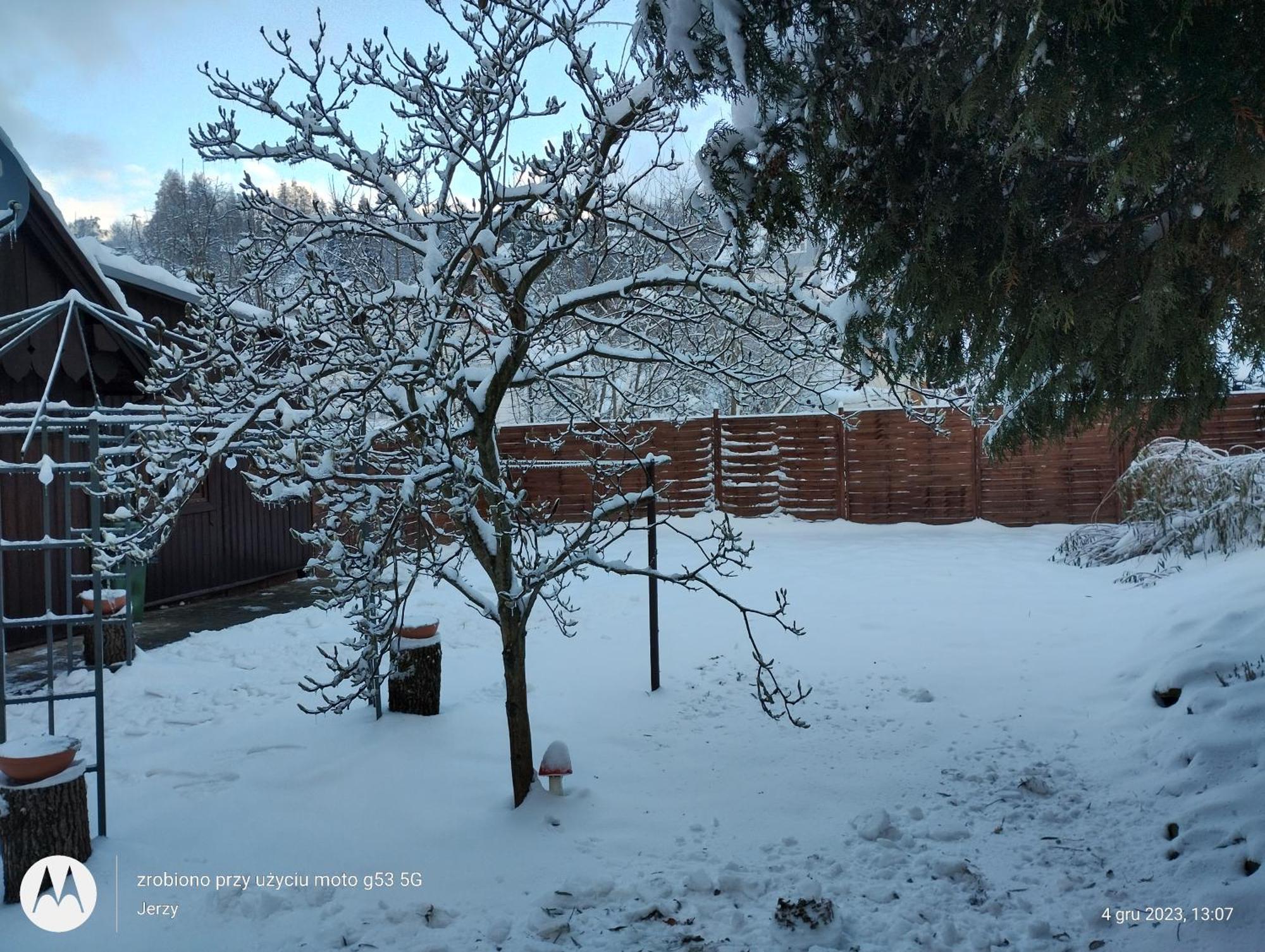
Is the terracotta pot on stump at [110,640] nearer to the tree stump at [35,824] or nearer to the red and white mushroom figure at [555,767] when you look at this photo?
the tree stump at [35,824]

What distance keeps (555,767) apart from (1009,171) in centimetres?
296

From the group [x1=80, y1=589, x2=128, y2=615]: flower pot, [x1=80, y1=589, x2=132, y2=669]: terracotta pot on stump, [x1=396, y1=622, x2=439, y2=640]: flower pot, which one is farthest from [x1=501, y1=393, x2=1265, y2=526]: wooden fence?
[x1=396, y1=622, x2=439, y2=640]: flower pot

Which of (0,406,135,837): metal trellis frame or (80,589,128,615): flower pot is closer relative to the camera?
(0,406,135,837): metal trellis frame

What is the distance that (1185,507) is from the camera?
7.44 m

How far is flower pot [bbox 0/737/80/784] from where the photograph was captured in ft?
10.4

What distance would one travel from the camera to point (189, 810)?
12.3 feet

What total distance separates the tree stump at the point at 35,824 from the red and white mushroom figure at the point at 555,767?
6.04 ft

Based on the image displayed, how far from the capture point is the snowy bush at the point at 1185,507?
21.5 feet

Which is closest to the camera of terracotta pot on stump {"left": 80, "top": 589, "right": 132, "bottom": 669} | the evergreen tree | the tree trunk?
the evergreen tree

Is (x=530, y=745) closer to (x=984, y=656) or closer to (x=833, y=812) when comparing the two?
(x=833, y=812)

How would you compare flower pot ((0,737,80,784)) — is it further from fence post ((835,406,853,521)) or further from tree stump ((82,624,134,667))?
fence post ((835,406,853,521))

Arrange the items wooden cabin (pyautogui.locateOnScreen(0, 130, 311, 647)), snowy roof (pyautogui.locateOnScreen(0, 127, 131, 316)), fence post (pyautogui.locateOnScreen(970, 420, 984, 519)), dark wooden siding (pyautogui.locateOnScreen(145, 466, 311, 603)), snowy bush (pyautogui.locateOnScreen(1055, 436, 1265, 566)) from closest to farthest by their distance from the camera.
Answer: snowy bush (pyautogui.locateOnScreen(1055, 436, 1265, 566)), snowy roof (pyautogui.locateOnScreen(0, 127, 131, 316)), wooden cabin (pyautogui.locateOnScreen(0, 130, 311, 647)), dark wooden siding (pyautogui.locateOnScreen(145, 466, 311, 603)), fence post (pyautogui.locateOnScreen(970, 420, 984, 519))

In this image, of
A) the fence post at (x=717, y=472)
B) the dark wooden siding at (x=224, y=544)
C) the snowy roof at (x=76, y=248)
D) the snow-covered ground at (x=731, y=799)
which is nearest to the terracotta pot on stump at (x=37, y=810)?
the snow-covered ground at (x=731, y=799)

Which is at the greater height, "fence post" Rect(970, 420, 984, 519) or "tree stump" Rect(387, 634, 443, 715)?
"fence post" Rect(970, 420, 984, 519)
